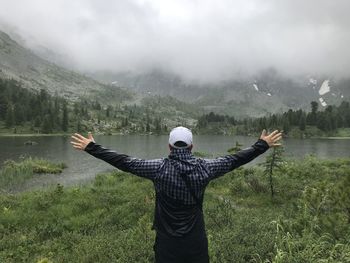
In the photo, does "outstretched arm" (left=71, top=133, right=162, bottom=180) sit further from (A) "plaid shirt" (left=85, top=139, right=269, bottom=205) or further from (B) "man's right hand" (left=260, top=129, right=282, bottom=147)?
(B) "man's right hand" (left=260, top=129, right=282, bottom=147)

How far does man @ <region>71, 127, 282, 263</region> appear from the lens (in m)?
6.98

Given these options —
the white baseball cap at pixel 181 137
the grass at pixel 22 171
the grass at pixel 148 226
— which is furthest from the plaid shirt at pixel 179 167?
the grass at pixel 22 171

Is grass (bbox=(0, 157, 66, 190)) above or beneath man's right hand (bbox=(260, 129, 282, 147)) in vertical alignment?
beneath

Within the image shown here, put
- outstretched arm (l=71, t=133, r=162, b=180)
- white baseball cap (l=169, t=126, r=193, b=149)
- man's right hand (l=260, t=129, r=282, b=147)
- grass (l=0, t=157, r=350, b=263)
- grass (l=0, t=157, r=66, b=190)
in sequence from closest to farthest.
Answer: white baseball cap (l=169, t=126, r=193, b=149)
outstretched arm (l=71, t=133, r=162, b=180)
man's right hand (l=260, t=129, r=282, b=147)
grass (l=0, t=157, r=350, b=263)
grass (l=0, t=157, r=66, b=190)

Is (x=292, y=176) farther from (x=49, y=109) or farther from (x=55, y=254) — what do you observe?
(x=49, y=109)

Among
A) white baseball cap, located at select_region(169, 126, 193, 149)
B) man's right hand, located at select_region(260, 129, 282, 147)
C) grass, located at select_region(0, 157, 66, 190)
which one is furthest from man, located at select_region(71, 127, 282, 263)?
grass, located at select_region(0, 157, 66, 190)

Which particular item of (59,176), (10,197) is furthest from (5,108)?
(10,197)

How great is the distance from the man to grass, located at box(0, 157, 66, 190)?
105 ft

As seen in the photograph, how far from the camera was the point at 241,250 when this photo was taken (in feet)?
39.1

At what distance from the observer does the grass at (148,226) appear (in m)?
11.2

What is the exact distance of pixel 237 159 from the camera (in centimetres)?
739

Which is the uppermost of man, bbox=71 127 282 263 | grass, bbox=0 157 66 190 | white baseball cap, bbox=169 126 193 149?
white baseball cap, bbox=169 126 193 149

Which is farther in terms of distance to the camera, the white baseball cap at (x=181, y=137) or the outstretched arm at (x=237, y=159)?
the outstretched arm at (x=237, y=159)

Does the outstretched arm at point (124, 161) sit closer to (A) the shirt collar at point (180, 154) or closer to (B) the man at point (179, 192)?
(B) the man at point (179, 192)
